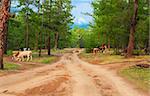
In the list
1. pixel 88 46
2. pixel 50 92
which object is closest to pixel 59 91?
pixel 50 92

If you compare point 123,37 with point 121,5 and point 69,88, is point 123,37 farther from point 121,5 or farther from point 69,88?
point 69,88

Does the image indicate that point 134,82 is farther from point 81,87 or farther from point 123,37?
point 123,37

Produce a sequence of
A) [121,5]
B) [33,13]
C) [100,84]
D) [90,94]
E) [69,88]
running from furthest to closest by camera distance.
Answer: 1. [33,13]
2. [121,5]
3. [100,84]
4. [69,88]
5. [90,94]

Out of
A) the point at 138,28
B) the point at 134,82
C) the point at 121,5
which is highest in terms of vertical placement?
the point at 121,5

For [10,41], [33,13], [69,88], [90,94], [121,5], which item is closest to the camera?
[90,94]

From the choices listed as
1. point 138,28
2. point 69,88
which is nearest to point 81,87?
point 69,88

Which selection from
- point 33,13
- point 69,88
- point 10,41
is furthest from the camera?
point 10,41

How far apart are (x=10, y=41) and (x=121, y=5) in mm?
55236

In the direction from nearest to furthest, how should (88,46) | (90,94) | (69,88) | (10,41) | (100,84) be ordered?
1. (90,94)
2. (69,88)
3. (100,84)
4. (88,46)
5. (10,41)

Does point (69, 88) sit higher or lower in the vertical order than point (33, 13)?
lower

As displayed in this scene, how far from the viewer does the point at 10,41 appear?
102 meters

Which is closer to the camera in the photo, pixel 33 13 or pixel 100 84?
pixel 100 84

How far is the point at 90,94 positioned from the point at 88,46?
73.2 metres

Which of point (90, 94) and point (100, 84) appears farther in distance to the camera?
point (100, 84)
